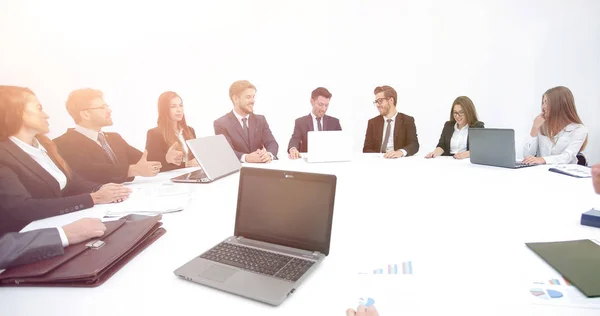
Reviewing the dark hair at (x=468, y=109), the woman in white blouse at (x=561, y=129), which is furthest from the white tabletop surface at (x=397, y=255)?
the dark hair at (x=468, y=109)

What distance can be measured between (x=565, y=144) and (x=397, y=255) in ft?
9.36

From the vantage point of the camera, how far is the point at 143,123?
389 cm

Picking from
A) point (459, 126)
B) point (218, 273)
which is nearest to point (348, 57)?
point (459, 126)

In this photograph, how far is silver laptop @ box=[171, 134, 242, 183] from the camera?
7.37ft

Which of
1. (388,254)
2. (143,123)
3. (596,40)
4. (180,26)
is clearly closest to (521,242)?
(388,254)

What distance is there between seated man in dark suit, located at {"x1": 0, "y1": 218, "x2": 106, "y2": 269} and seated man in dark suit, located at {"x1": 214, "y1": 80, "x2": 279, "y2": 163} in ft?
7.67

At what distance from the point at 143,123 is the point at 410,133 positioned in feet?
10.6

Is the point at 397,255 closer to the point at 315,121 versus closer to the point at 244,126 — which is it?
the point at 244,126

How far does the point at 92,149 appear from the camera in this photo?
2.60 metres

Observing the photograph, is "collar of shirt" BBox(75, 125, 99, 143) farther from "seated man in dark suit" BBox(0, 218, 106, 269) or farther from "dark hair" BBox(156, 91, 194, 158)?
"seated man in dark suit" BBox(0, 218, 106, 269)

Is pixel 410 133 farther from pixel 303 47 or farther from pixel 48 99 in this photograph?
pixel 48 99

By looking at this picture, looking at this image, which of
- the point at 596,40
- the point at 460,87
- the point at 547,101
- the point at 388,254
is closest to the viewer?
the point at 388,254

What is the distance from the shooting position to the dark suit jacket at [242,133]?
3.53 meters

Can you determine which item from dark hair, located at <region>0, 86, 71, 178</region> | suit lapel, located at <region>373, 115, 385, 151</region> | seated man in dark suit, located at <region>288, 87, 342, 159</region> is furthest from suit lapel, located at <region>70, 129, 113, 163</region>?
suit lapel, located at <region>373, 115, 385, 151</region>
